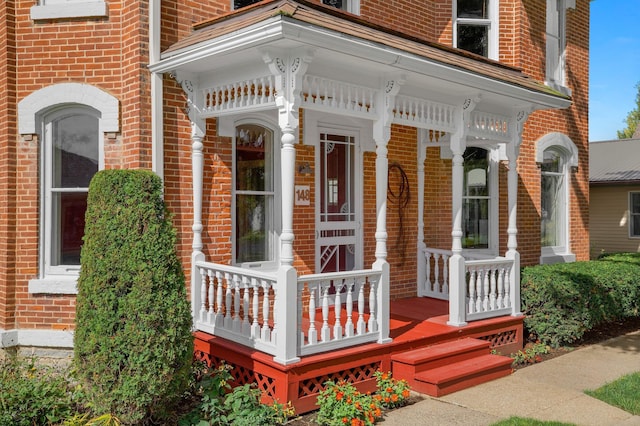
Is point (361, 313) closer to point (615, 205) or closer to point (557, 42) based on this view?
point (557, 42)

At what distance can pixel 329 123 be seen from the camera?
27.5 ft

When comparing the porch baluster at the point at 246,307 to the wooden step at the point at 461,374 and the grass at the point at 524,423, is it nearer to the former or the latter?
the wooden step at the point at 461,374

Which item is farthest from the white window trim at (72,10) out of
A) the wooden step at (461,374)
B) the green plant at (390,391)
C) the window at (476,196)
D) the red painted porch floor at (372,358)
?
the window at (476,196)

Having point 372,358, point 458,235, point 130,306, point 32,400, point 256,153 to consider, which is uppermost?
point 256,153

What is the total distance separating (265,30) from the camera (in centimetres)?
522

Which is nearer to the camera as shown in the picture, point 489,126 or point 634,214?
point 489,126

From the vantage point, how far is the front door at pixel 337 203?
842cm

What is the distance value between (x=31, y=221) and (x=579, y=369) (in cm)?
724

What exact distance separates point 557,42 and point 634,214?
1117 cm

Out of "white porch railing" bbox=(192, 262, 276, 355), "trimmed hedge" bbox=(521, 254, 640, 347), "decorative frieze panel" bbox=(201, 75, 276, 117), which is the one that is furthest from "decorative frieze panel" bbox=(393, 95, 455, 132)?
"trimmed hedge" bbox=(521, 254, 640, 347)

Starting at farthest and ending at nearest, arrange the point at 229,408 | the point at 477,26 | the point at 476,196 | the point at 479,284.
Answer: the point at 477,26, the point at 476,196, the point at 479,284, the point at 229,408

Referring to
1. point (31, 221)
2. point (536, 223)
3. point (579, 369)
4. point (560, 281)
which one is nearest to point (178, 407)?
point (31, 221)

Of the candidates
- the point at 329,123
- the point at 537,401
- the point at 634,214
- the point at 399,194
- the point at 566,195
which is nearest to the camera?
the point at 537,401

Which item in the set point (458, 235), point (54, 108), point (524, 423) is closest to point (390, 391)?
point (524, 423)
